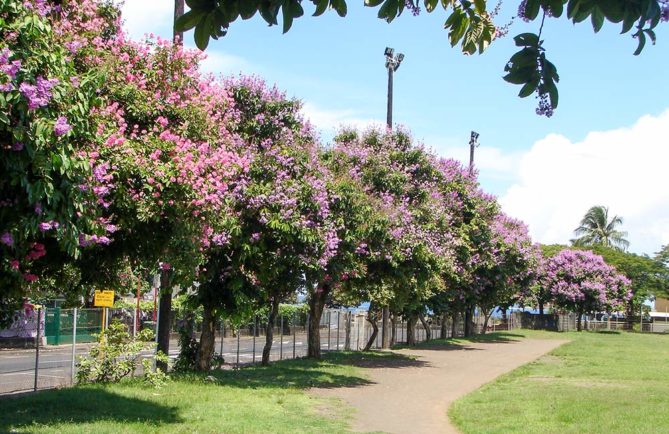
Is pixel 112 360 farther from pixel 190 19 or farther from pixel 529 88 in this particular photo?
pixel 529 88

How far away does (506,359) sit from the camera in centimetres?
2759

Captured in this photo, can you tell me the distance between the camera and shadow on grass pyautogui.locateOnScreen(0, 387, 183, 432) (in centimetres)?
987

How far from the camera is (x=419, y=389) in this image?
1681cm

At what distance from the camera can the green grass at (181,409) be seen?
9.70 meters

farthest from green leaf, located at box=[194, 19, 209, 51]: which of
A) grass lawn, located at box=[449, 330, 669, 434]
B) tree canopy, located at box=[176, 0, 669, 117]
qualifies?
grass lawn, located at box=[449, 330, 669, 434]

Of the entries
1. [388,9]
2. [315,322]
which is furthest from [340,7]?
[315,322]

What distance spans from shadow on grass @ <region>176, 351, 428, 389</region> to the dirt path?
46 cm

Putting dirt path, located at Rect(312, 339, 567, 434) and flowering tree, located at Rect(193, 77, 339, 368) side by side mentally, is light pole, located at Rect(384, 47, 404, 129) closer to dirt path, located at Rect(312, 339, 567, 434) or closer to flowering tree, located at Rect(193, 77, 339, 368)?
dirt path, located at Rect(312, 339, 567, 434)

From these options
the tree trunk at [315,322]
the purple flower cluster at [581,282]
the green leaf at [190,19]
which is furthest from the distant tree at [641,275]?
the green leaf at [190,19]

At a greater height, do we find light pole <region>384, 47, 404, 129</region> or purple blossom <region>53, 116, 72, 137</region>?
light pole <region>384, 47, 404, 129</region>

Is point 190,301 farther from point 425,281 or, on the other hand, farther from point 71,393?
point 425,281

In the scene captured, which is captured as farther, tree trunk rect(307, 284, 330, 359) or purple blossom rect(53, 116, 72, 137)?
tree trunk rect(307, 284, 330, 359)

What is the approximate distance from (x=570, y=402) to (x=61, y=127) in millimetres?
11644

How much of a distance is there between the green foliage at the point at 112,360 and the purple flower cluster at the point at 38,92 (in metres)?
8.93
